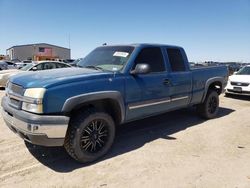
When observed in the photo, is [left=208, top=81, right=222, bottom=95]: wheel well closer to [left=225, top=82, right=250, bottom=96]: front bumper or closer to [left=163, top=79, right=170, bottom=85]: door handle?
[left=163, top=79, right=170, bottom=85]: door handle

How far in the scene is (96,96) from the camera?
404 cm

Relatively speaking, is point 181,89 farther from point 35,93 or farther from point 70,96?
point 35,93

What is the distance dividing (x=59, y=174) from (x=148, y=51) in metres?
2.87

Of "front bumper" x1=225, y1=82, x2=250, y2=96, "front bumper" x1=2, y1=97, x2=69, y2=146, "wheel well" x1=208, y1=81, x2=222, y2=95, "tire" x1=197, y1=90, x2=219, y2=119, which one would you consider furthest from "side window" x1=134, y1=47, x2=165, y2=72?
"front bumper" x1=225, y1=82, x2=250, y2=96

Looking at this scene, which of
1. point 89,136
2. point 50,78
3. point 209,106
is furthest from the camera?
point 209,106

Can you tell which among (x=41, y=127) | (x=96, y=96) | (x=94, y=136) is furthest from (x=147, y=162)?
(x=41, y=127)

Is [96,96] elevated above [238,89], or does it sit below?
above

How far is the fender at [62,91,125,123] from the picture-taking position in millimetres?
3732

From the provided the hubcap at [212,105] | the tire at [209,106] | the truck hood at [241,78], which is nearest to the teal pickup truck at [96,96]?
the tire at [209,106]

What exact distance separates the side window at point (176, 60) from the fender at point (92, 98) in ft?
5.86

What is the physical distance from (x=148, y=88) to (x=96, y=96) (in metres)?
1.26

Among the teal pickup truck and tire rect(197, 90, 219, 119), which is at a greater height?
the teal pickup truck

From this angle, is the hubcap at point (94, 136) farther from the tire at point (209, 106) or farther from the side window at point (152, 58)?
the tire at point (209, 106)

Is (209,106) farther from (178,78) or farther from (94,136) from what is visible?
(94,136)
